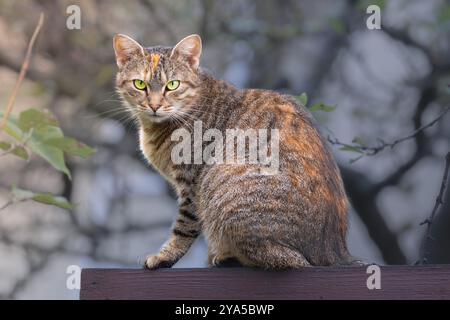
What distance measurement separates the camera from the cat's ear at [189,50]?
287cm

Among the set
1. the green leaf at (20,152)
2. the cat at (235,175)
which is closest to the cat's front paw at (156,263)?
the cat at (235,175)

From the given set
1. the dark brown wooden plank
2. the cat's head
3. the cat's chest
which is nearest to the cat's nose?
the cat's head

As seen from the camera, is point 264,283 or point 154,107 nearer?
point 264,283

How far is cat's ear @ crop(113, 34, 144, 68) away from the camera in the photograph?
2.88m

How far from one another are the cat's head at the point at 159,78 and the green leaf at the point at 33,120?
127cm

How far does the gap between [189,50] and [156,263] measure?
0.88m

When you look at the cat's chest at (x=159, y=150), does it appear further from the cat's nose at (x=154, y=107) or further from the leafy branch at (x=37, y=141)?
the leafy branch at (x=37, y=141)

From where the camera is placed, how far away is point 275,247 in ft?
7.43

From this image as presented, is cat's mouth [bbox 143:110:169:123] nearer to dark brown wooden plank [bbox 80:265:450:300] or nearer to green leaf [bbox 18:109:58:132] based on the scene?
dark brown wooden plank [bbox 80:265:450:300]

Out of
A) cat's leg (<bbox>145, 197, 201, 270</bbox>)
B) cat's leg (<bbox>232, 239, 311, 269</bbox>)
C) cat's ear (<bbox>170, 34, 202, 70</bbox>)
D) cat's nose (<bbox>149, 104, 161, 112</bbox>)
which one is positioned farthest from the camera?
cat's ear (<bbox>170, 34, 202, 70</bbox>)

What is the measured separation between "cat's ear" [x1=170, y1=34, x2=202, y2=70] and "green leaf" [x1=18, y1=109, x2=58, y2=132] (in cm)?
141

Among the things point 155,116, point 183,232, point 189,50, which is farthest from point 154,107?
point 183,232

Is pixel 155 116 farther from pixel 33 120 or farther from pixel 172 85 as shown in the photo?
pixel 33 120

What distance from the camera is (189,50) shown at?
2891 millimetres
